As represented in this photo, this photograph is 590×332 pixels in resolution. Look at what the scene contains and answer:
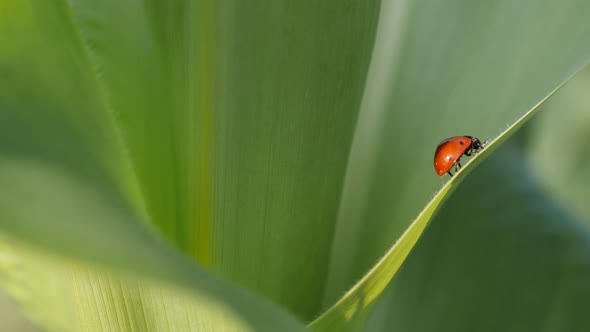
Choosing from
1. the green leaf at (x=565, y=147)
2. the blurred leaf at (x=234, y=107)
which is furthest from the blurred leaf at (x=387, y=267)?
the green leaf at (x=565, y=147)

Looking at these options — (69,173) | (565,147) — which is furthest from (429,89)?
(69,173)

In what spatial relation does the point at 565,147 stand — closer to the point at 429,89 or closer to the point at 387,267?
the point at 429,89

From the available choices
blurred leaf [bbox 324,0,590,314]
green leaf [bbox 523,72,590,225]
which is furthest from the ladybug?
green leaf [bbox 523,72,590,225]

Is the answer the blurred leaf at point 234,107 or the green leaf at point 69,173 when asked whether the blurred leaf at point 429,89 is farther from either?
the green leaf at point 69,173

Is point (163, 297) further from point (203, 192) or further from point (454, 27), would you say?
point (454, 27)

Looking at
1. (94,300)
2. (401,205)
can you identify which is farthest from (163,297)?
(401,205)
